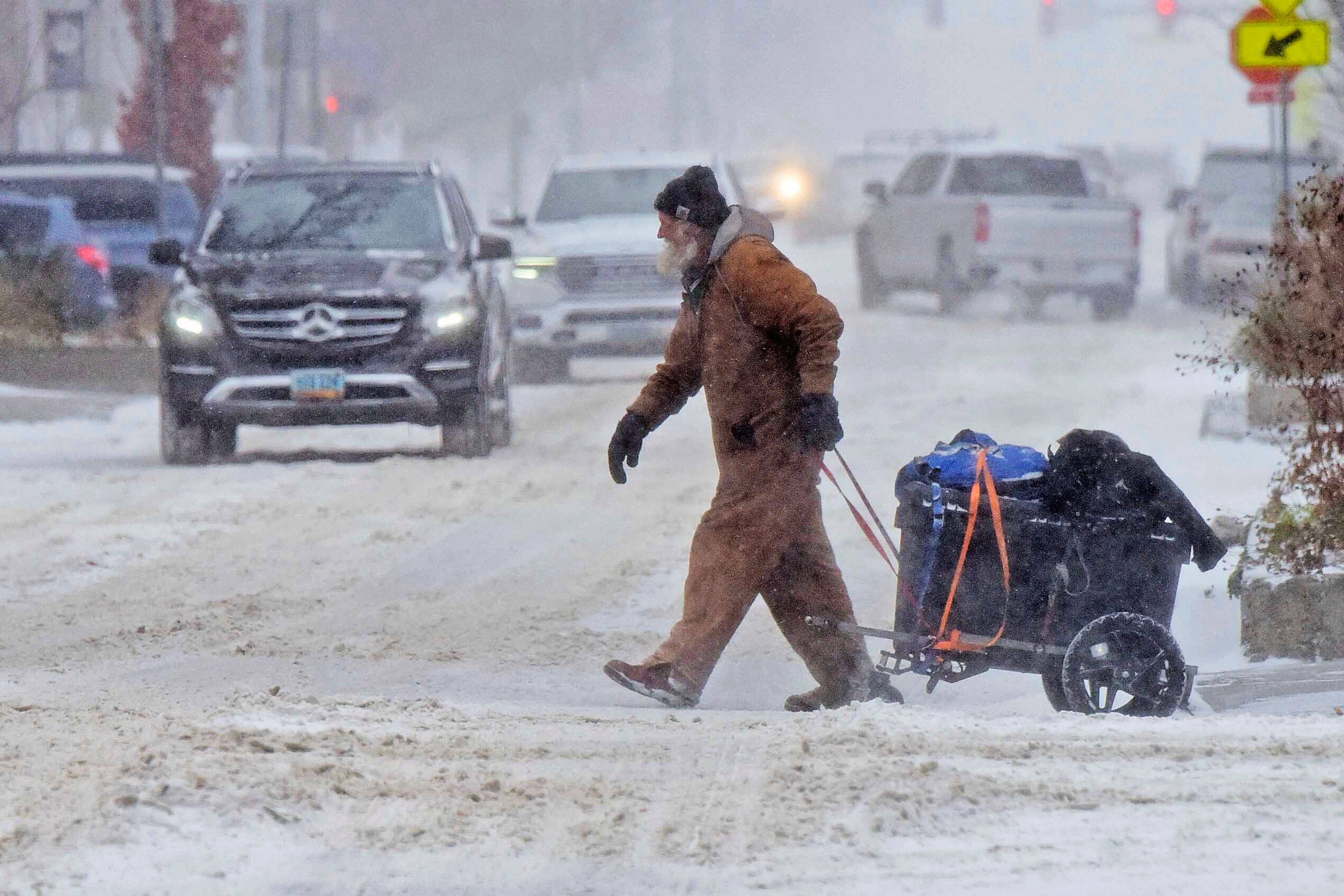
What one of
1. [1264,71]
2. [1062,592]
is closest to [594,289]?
[1264,71]

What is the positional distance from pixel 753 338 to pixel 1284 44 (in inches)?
330

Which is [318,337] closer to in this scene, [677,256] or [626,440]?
[626,440]

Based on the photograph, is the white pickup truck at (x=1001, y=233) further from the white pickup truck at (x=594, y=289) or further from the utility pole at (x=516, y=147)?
the utility pole at (x=516, y=147)

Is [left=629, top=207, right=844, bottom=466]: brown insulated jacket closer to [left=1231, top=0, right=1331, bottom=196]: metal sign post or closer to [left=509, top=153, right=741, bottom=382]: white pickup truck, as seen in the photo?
[left=1231, top=0, right=1331, bottom=196]: metal sign post

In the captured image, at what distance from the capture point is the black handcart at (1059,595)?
6.80 metres

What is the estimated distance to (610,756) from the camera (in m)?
6.20

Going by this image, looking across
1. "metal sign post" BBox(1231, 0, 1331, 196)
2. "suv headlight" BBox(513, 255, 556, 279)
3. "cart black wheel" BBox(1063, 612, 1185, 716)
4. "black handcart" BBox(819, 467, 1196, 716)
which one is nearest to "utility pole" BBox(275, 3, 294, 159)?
"suv headlight" BBox(513, 255, 556, 279)

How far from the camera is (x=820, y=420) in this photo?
22.8ft

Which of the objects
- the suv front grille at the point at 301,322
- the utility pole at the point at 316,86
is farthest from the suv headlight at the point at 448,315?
the utility pole at the point at 316,86

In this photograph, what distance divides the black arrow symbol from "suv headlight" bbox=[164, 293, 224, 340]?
6.41 m

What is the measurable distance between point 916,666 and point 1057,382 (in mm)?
12270

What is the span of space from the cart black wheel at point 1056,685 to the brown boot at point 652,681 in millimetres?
1088

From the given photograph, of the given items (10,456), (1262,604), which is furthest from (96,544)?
(1262,604)

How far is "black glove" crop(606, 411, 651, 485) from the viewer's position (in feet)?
24.2
